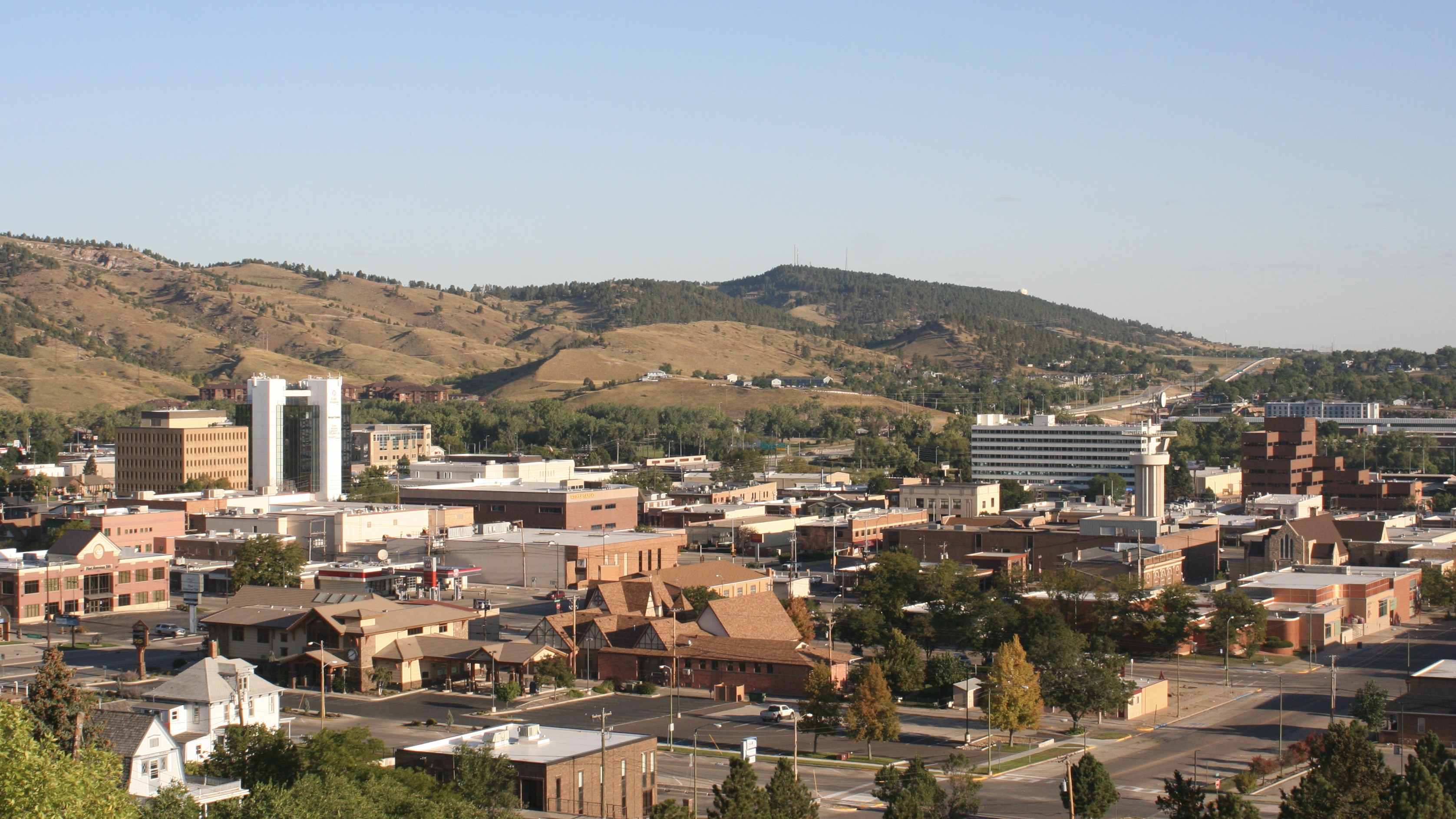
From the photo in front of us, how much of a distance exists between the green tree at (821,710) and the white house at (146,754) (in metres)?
18.4

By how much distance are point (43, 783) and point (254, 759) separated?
13.6 m

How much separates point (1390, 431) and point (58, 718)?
184129 millimetres

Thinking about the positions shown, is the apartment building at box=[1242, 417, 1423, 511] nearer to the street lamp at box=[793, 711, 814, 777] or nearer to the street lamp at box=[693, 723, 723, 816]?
the street lamp at box=[793, 711, 814, 777]

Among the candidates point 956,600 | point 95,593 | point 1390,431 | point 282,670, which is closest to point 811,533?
point 956,600

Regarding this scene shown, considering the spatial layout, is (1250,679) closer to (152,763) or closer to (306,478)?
(152,763)

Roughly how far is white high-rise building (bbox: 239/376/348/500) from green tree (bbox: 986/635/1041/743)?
282 feet

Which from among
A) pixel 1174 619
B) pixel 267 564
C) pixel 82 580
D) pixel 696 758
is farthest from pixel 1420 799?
pixel 82 580

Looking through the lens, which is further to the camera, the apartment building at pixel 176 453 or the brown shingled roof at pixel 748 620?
the apartment building at pixel 176 453

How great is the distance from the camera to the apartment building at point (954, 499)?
403 ft

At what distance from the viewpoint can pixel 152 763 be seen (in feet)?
124

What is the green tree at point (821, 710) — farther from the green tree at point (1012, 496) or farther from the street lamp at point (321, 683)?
the green tree at point (1012, 496)

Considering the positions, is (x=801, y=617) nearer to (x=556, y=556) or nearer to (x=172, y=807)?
(x=556, y=556)

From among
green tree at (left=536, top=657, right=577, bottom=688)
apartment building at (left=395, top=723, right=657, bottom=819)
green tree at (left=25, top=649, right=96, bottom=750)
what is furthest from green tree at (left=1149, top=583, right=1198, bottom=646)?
green tree at (left=25, top=649, right=96, bottom=750)

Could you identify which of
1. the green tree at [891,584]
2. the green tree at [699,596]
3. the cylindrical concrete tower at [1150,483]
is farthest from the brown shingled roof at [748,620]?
the cylindrical concrete tower at [1150,483]
